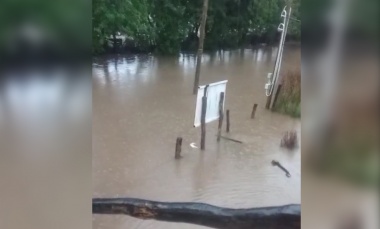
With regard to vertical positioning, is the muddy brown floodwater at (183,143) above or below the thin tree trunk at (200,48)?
below

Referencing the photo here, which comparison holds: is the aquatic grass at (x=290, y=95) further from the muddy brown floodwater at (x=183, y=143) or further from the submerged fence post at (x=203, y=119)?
the submerged fence post at (x=203, y=119)

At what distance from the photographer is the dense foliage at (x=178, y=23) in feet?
3.48

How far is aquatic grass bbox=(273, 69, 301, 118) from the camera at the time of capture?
1047mm

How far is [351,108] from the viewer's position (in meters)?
1.02

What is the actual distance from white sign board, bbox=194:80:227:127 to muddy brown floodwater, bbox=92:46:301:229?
12mm

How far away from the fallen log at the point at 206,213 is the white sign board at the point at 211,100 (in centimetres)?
20

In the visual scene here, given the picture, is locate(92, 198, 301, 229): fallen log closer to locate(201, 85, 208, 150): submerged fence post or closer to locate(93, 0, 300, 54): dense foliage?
locate(201, 85, 208, 150): submerged fence post

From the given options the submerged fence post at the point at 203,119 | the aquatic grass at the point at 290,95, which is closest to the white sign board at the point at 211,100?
the submerged fence post at the point at 203,119

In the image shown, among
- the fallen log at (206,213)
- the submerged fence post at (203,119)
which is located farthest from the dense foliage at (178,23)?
the fallen log at (206,213)

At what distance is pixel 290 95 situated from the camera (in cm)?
107

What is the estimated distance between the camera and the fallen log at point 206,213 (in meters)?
1.06

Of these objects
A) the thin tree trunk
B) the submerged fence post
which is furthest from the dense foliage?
the submerged fence post

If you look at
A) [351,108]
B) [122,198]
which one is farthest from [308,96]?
[122,198]

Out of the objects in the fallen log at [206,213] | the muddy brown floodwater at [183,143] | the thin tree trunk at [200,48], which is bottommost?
the fallen log at [206,213]
